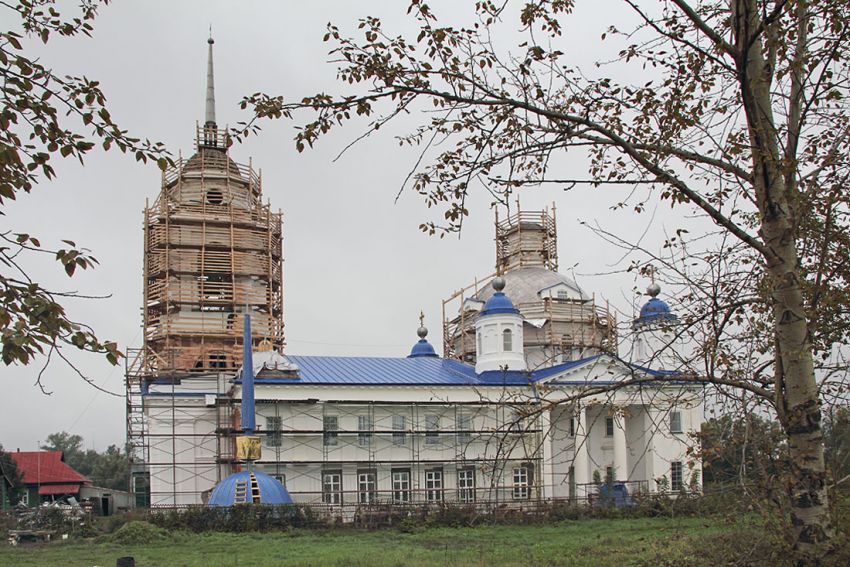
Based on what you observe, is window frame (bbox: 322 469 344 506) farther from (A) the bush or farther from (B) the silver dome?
(B) the silver dome

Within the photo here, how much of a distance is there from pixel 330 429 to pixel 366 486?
2624 millimetres

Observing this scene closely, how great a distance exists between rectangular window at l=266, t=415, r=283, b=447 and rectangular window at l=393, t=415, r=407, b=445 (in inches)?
177

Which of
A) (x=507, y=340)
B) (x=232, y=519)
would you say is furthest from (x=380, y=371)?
(x=232, y=519)

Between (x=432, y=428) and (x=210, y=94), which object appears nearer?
(x=432, y=428)

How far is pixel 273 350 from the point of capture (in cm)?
4128

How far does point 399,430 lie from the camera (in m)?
37.6

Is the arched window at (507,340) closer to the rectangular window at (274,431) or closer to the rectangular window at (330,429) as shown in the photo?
the rectangular window at (330,429)

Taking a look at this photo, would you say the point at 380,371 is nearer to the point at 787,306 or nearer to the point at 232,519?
the point at 232,519

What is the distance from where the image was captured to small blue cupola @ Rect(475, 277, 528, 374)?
41.2 metres

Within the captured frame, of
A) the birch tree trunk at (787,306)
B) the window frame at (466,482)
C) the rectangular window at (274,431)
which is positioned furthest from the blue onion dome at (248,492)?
the birch tree trunk at (787,306)

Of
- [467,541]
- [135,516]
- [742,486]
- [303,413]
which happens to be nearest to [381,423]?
[303,413]

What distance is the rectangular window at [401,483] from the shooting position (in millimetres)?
37175

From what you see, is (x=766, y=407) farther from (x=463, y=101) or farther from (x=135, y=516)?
(x=135, y=516)

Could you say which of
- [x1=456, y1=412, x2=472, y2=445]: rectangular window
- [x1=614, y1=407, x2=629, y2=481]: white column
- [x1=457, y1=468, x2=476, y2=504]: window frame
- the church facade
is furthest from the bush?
[x1=614, y1=407, x2=629, y2=481]: white column
